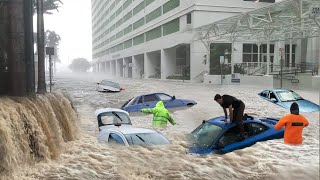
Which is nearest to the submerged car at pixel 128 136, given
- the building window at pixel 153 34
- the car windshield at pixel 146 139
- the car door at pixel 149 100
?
the car windshield at pixel 146 139

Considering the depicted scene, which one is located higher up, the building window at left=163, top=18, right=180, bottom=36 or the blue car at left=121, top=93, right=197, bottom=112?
the building window at left=163, top=18, right=180, bottom=36

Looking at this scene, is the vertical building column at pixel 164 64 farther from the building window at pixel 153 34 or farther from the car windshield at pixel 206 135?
the car windshield at pixel 206 135

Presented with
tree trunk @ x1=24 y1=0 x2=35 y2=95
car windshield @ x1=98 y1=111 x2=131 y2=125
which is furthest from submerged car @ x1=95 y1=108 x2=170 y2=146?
tree trunk @ x1=24 y1=0 x2=35 y2=95

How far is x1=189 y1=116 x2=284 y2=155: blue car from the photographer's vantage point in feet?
27.5

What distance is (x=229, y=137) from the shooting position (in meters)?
8.42

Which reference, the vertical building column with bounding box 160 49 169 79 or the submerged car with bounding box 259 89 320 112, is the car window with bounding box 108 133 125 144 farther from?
the vertical building column with bounding box 160 49 169 79

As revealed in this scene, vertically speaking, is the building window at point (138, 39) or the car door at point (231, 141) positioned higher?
the building window at point (138, 39)

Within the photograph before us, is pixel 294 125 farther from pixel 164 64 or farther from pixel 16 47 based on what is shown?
pixel 164 64

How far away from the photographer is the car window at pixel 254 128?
8.77 meters

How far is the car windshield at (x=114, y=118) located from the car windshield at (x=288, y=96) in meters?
5.07

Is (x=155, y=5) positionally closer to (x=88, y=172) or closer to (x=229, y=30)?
(x=229, y=30)

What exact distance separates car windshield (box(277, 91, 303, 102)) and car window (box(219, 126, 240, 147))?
3.41 m

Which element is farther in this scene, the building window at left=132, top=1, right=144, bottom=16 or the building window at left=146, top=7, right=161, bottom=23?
the building window at left=132, top=1, right=144, bottom=16

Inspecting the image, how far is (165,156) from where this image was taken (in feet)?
31.0
